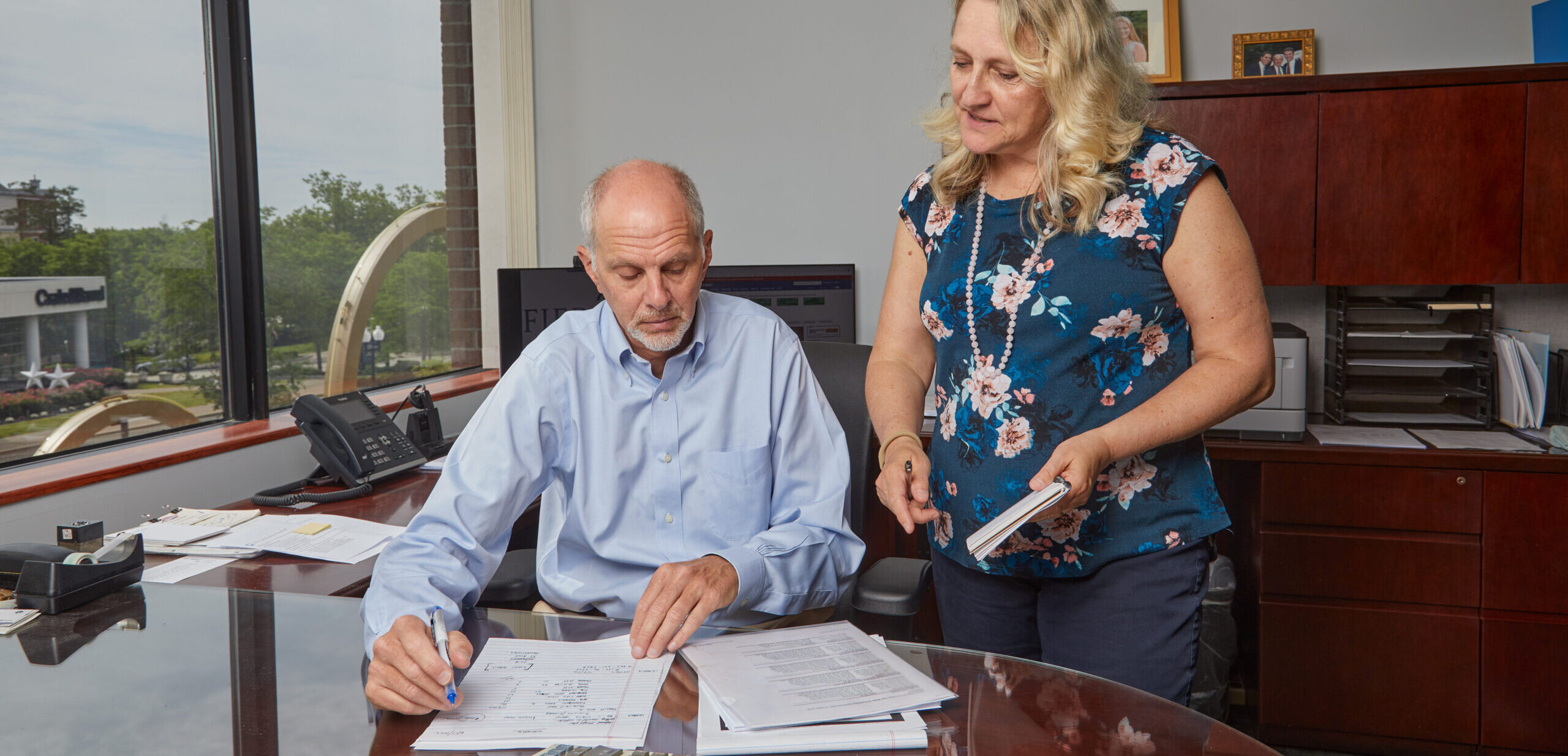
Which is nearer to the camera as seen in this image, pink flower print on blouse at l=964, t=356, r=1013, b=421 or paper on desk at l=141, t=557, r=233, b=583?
pink flower print on blouse at l=964, t=356, r=1013, b=421

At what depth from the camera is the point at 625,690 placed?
1021 millimetres

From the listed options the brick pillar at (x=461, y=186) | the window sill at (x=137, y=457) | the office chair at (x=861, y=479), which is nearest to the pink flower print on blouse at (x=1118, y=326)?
the office chair at (x=861, y=479)

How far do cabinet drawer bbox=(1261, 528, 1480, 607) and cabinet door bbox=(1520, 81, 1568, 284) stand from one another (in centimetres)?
75

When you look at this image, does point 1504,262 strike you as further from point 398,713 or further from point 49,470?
point 49,470

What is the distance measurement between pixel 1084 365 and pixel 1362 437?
1783 mm

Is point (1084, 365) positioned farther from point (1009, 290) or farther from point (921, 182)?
point (921, 182)

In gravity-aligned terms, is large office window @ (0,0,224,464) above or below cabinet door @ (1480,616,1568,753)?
above

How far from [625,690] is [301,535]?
1095mm

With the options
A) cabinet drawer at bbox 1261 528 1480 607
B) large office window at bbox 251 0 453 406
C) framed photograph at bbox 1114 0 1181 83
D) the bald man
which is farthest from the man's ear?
framed photograph at bbox 1114 0 1181 83

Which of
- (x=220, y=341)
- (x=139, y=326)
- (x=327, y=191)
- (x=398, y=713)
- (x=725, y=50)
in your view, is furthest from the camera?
(x=725, y=50)

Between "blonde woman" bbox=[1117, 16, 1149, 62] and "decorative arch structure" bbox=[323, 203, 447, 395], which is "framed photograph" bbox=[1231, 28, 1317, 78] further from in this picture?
"decorative arch structure" bbox=[323, 203, 447, 395]

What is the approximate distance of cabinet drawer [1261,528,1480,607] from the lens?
254 centimetres

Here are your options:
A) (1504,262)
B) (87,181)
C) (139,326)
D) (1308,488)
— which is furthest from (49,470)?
(1504,262)

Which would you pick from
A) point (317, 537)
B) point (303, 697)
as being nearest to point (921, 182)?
point (303, 697)
